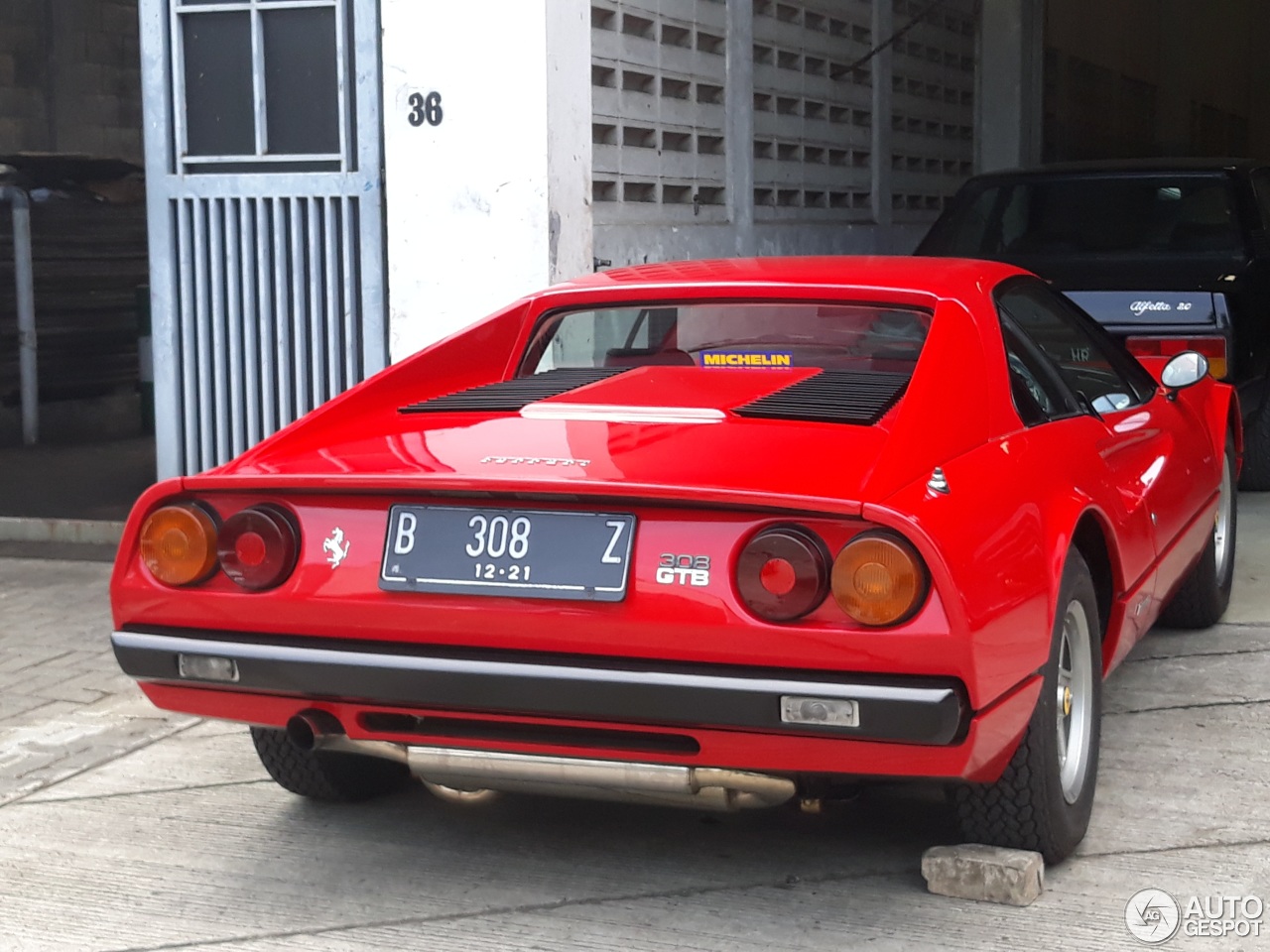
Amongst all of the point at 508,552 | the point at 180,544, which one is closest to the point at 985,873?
the point at 508,552

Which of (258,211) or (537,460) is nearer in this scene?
(537,460)

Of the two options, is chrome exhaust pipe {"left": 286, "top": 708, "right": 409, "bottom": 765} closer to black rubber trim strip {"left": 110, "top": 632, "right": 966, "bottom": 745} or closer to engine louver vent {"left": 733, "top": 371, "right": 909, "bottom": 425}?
black rubber trim strip {"left": 110, "top": 632, "right": 966, "bottom": 745}

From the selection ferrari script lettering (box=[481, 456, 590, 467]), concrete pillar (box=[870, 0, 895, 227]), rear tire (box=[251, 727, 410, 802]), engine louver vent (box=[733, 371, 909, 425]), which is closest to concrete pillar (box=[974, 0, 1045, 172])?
concrete pillar (box=[870, 0, 895, 227])

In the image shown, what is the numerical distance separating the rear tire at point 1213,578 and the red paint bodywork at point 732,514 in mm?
1602

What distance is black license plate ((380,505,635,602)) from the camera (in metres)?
3.03

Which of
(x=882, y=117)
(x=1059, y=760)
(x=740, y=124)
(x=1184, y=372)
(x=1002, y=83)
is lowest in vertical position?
(x=1059, y=760)

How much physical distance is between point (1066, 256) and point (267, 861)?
5.07 meters

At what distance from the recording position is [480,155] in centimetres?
682

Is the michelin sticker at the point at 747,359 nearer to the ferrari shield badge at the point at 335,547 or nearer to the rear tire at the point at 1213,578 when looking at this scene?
the ferrari shield badge at the point at 335,547

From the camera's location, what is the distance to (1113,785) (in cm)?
401

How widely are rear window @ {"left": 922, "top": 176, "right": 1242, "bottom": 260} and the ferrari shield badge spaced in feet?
17.0

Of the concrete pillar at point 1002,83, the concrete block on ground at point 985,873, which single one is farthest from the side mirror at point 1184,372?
the concrete pillar at point 1002,83

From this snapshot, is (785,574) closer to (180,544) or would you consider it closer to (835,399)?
(835,399)

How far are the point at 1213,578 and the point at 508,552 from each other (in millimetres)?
3107
